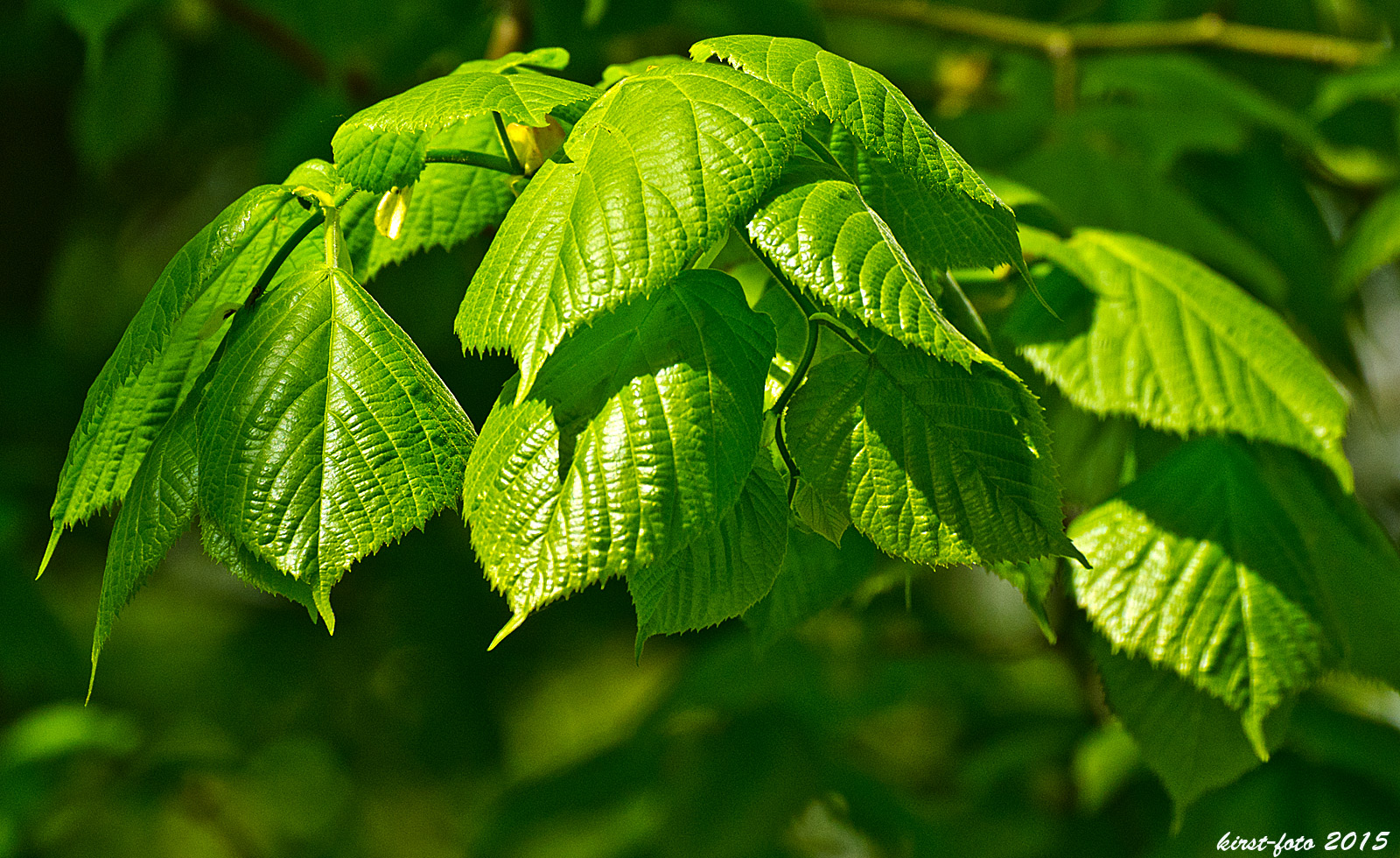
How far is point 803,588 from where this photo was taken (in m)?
0.94

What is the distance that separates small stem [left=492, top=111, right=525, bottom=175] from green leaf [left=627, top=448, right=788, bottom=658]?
28 cm

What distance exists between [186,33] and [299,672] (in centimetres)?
144

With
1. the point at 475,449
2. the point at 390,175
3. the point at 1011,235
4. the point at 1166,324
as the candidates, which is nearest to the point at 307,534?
the point at 475,449

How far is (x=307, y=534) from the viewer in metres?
0.62

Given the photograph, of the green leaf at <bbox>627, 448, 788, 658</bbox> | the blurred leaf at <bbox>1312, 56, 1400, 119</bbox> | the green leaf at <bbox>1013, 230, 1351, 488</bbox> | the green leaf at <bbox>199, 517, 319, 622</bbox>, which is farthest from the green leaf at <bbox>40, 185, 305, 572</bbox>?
the blurred leaf at <bbox>1312, 56, 1400, 119</bbox>

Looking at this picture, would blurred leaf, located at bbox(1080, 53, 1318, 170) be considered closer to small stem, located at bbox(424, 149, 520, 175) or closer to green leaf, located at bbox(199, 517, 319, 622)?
small stem, located at bbox(424, 149, 520, 175)

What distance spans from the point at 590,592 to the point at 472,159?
6.86 ft

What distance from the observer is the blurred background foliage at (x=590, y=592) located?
5.03 ft

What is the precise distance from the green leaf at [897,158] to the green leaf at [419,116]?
0.11 m

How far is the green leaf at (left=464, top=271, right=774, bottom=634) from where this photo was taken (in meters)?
0.58

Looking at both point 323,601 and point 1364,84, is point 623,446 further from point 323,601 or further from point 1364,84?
point 1364,84

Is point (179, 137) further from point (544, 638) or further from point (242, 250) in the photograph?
point (242, 250)

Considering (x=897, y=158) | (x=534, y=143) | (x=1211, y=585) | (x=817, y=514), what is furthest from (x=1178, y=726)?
(x=534, y=143)

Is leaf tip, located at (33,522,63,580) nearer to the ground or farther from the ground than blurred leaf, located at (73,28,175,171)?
nearer to the ground
